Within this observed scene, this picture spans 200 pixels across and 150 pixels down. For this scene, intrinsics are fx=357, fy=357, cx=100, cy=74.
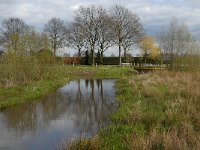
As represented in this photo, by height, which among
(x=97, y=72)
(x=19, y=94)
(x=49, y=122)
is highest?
(x=19, y=94)

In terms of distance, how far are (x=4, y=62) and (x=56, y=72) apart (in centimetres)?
1189

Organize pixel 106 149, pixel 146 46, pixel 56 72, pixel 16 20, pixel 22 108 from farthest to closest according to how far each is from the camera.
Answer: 1. pixel 146 46
2. pixel 16 20
3. pixel 56 72
4. pixel 22 108
5. pixel 106 149

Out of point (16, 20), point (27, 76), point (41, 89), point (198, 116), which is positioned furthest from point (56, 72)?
point (16, 20)

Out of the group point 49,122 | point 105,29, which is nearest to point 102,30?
point 105,29

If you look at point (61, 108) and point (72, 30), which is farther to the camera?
point (72, 30)

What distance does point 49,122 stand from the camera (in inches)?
641

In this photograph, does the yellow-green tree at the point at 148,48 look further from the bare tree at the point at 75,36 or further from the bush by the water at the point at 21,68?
the bush by the water at the point at 21,68

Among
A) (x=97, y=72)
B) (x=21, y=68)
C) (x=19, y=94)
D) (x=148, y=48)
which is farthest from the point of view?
(x=148, y=48)

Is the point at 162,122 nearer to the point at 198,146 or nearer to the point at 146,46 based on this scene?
the point at 198,146

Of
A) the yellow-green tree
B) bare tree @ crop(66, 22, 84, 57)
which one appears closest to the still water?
bare tree @ crop(66, 22, 84, 57)

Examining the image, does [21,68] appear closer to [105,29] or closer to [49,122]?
[49,122]

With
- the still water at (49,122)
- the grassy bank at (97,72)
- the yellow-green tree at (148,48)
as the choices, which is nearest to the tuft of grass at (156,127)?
the still water at (49,122)

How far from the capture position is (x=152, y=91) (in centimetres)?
2055

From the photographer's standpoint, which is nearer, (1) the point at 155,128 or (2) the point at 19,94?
(1) the point at 155,128
